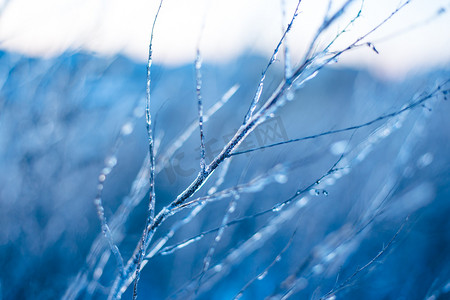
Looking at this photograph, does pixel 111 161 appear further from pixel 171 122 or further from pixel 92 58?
pixel 171 122

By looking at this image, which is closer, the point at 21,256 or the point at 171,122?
the point at 21,256

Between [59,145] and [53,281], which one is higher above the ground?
[59,145]

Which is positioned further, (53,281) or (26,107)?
(53,281)

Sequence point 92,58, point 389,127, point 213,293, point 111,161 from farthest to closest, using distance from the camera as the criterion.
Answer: point 213,293
point 92,58
point 389,127
point 111,161

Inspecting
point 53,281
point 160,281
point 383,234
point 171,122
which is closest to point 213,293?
point 160,281

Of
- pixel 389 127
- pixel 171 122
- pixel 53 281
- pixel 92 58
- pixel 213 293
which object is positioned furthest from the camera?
pixel 171 122

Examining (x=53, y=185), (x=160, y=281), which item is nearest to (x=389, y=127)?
(x=53, y=185)

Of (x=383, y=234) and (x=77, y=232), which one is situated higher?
(x=77, y=232)

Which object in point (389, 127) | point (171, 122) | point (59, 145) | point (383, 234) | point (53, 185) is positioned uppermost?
point (171, 122)

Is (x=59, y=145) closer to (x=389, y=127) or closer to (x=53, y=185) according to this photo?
(x=53, y=185)
